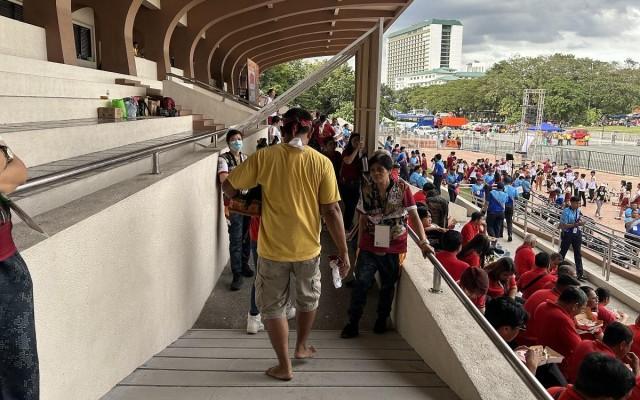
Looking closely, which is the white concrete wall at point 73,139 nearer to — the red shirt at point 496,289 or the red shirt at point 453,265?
the red shirt at point 453,265

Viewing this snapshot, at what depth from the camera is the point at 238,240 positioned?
5.62 metres

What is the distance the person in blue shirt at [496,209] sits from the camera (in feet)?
43.4

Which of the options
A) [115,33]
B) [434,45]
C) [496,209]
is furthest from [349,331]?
[434,45]

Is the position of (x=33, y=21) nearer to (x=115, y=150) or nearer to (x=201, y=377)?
(x=115, y=150)

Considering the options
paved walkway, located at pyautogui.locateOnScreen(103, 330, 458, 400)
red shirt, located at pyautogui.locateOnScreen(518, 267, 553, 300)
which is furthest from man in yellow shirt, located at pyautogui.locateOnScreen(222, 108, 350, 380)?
red shirt, located at pyautogui.locateOnScreen(518, 267, 553, 300)

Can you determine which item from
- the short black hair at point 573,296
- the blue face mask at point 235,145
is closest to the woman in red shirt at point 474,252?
the short black hair at point 573,296

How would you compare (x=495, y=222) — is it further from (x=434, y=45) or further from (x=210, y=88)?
(x=434, y=45)

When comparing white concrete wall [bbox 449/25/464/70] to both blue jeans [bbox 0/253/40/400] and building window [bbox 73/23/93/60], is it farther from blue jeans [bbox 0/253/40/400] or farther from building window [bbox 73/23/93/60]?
blue jeans [bbox 0/253/40/400]

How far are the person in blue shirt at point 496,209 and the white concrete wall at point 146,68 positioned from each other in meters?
9.68

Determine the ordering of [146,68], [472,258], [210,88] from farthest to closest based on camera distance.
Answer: [210,88]
[146,68]
[472,258]

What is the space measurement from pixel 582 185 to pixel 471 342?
24825 millimetres

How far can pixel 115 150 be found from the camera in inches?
253

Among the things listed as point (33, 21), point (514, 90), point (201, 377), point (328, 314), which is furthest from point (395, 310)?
point (514, 90)

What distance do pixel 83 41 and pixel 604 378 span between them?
13.6m
